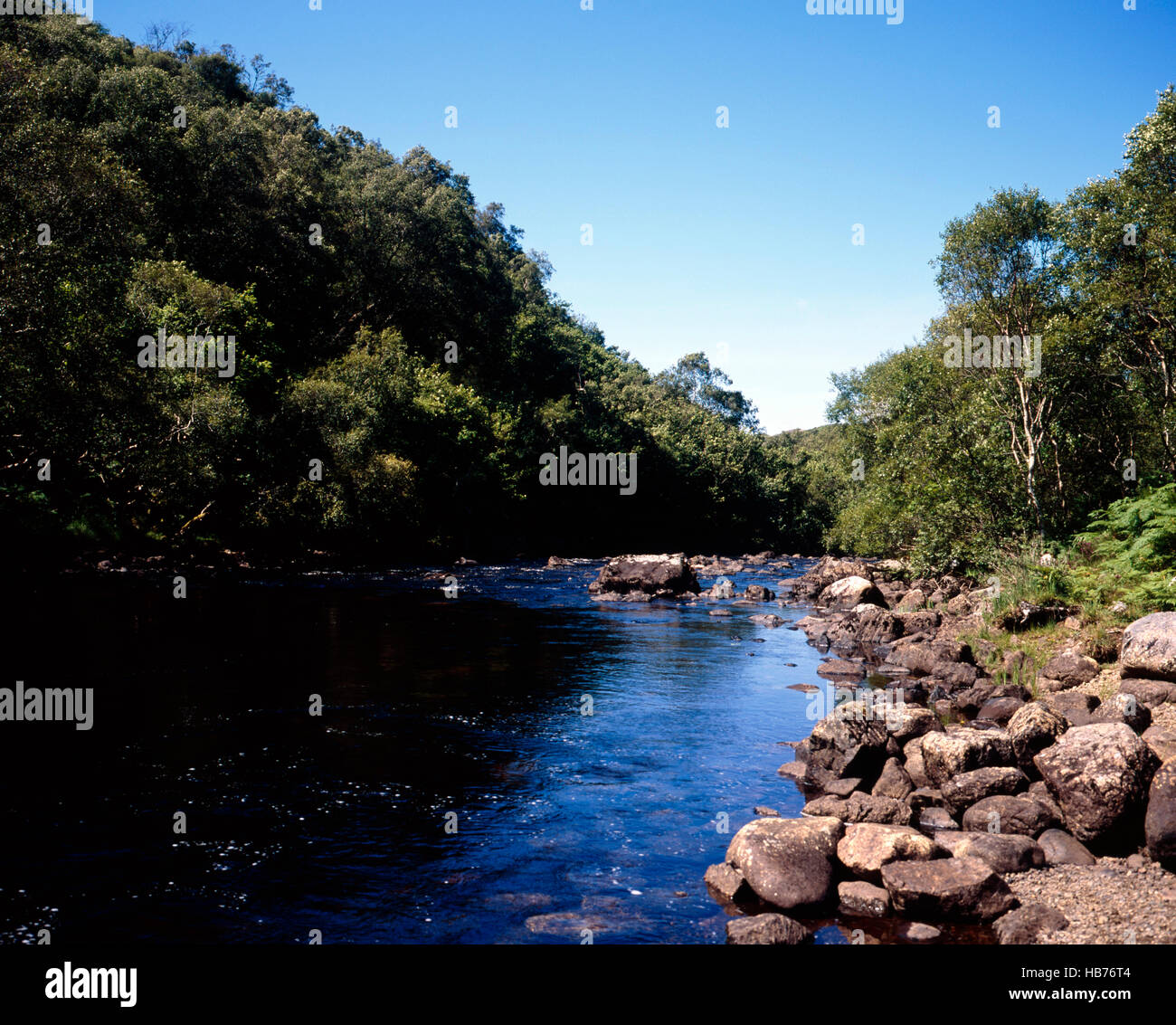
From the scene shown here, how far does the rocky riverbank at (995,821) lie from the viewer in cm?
981

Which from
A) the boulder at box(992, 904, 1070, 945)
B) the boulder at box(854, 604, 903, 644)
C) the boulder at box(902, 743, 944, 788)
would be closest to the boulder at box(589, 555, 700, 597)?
the boulder at box(854, 604, 903, 644)

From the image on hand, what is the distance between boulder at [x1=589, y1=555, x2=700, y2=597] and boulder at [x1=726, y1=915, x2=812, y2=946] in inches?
1440

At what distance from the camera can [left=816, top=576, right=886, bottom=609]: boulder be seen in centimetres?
3934

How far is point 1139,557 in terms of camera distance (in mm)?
21250

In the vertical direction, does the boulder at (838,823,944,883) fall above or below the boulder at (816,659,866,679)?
above

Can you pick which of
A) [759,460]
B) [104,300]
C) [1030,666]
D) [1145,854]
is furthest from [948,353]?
[759,460]

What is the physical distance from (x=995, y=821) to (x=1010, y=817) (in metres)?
0.23

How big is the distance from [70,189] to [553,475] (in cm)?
5201

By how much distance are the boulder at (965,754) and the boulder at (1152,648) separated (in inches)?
185

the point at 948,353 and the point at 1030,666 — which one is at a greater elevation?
the point at 948,353

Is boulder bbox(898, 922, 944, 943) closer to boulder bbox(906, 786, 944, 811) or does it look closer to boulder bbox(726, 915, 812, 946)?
boulder bbox(726, 915, 812, 946)

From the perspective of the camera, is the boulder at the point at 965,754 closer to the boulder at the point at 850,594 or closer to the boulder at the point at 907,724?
the boulder at the point at 907,724

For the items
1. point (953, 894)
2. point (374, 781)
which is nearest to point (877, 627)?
point (953, 894)

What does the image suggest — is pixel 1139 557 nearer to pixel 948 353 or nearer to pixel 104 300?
pixel 948 353
